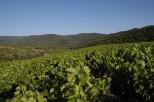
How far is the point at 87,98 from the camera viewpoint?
6.16m

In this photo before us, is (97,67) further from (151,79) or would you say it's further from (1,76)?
(151,79)

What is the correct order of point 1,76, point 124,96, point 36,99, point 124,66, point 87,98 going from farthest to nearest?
point 1,76 < point 124,96 < point 124,66 < point 36,99 < point 87,98

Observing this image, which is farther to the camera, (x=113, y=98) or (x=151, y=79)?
(x=113, y=98)

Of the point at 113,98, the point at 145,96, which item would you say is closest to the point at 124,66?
the point at 113,98

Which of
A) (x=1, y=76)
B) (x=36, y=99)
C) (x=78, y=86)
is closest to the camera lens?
(x=78, y=86)

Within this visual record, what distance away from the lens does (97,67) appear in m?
21.0

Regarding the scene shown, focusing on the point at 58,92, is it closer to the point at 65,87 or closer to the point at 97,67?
the point at 65,87

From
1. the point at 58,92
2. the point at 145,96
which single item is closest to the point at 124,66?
the point at 145,96

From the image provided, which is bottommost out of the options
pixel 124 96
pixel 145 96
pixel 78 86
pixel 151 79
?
pixel 124 96

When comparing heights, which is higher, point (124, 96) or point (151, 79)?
point (151, 79)

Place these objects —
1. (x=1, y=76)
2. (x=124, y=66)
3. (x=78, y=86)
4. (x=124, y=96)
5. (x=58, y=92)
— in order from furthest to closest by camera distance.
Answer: (x=1, y=76), (x=124, y=96), (x=124, y=66), (x=58, y=92), (x=78, y=86)

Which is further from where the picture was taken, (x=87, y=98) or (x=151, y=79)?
(x=151, y=79)

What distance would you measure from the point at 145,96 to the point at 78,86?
6.19 meters

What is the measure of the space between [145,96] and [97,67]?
9.76 m
